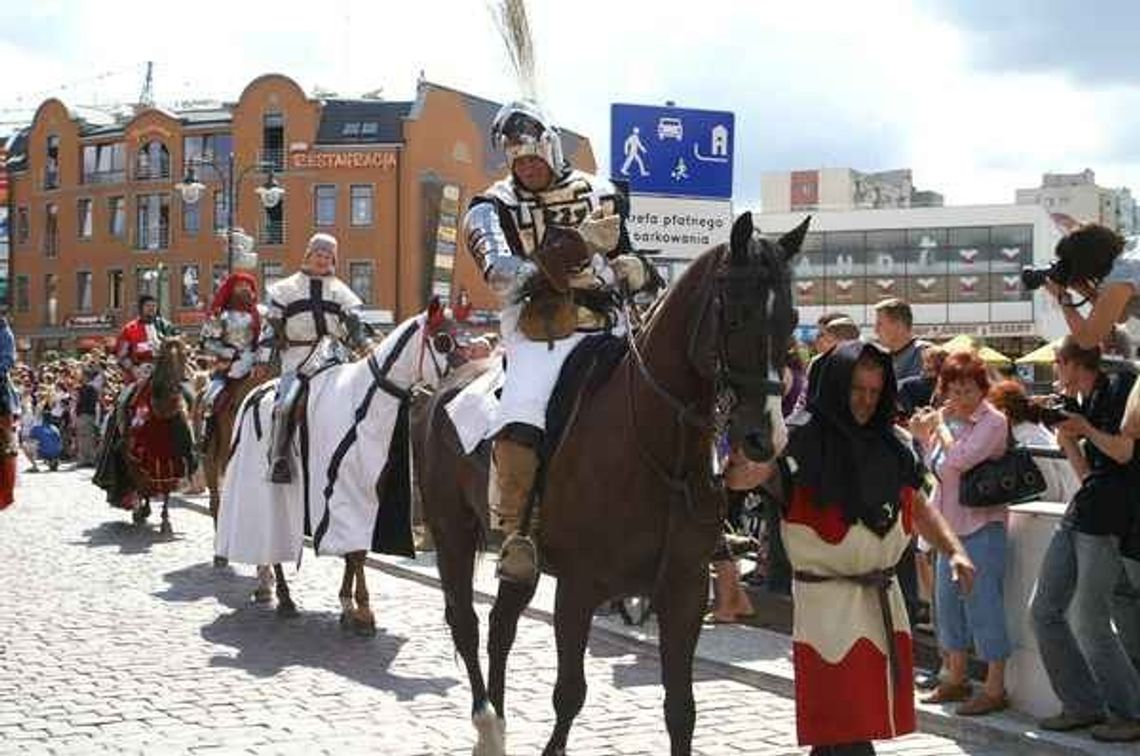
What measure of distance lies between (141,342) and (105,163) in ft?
197

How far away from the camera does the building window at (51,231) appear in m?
73.8

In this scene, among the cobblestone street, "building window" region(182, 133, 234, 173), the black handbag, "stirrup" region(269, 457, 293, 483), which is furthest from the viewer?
"building window" region(182, 133, 234, 173)

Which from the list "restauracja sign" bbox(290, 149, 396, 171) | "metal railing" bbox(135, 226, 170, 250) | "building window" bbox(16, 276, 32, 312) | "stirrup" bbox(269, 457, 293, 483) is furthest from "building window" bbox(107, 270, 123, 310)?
"stirrup" bbox(269, 457, 293, 483)

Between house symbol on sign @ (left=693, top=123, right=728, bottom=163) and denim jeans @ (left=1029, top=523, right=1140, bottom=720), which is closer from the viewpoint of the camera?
denim jeans @ (left=1029, top=523, right=1140, bottom=720)

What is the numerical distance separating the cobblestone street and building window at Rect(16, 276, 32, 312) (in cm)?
6694

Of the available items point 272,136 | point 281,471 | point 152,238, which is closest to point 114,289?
point 152,238

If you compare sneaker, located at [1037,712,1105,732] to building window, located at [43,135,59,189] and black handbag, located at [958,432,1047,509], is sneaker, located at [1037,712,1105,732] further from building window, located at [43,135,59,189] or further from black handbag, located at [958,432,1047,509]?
building window, located at [43,135,59,189]

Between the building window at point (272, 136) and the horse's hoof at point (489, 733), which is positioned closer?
the horse's hoof at point (489, 733)

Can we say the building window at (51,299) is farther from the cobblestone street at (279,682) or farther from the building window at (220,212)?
the cobblestone street at (279,682)

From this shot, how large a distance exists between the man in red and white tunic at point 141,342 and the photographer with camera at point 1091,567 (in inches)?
488

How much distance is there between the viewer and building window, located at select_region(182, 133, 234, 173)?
6825 cm

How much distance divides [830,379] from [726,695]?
3.60m

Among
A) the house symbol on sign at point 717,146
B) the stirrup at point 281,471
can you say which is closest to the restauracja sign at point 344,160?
the house symbol on sign at point 717,146

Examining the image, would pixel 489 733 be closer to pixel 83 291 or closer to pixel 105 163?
pixel 83 291
